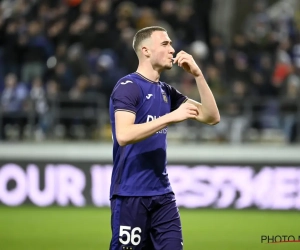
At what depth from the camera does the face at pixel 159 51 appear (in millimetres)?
5887

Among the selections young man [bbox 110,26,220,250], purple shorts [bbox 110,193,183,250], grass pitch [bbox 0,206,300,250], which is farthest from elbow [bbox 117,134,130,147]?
grass pitch [bbox 0,206,300,250]

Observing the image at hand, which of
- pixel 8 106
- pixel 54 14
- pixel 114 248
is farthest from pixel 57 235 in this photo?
pixel 54 14

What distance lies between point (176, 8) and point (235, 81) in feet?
9.35

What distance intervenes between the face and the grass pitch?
417cm

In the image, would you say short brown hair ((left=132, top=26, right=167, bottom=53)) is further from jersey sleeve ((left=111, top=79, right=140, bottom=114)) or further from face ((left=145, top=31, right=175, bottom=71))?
jersey sleeve ((left=111, top=79, right=140, bottom=114))

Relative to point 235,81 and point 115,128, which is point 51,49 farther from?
point 115,128

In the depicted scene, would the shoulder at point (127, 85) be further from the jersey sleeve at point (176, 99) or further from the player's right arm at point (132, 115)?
the jersey sleeve at point (176, 99)

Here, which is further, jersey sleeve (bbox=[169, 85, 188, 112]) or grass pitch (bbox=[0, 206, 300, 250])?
grass pitch (bbox=[0, 206, 300, 250])

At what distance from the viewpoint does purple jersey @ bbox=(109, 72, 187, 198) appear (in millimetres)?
5750

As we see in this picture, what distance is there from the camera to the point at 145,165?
5.79m

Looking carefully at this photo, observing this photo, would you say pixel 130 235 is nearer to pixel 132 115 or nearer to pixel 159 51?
pixel 132 115

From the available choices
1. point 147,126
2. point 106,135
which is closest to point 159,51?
point 147,126

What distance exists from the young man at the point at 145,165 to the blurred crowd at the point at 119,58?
804cm

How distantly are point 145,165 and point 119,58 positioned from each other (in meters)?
9.68
